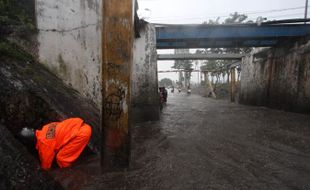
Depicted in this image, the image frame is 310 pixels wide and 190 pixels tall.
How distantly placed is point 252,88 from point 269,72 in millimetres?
2165

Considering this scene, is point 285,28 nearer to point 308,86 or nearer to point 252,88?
point 308,86

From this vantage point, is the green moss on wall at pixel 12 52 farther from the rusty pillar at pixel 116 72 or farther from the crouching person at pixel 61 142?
the rusty pillar at pixel 116 72

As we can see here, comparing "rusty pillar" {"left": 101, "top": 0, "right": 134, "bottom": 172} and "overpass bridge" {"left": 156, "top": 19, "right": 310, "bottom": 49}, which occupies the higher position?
"overpass bridge" {"left": 156, "top": 19, "right": 310, "bottom": 49}

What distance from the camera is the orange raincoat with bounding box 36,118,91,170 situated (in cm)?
294

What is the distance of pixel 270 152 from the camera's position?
13.0 feet

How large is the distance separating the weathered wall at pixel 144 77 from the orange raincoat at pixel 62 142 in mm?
4287

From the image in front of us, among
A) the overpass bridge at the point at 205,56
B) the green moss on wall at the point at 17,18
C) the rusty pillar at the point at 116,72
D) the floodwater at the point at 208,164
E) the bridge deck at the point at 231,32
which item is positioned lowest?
the floodwater at the point at 208,164

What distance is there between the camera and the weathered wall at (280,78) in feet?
30.1

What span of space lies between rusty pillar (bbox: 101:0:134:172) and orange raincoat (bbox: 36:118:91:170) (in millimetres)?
402

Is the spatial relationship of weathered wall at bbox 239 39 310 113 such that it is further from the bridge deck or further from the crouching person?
the crouching person

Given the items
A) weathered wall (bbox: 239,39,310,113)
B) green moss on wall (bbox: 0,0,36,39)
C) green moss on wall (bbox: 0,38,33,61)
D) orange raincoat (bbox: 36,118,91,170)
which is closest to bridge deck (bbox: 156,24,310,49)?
weathered wall (bbox: 239,39,310,113)

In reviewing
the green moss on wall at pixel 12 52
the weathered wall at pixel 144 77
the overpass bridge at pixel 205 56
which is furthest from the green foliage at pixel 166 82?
the green moss on wall at pixel 12 52

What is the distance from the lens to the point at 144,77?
24.6 feet

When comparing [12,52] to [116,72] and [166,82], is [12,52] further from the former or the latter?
[166,82]
